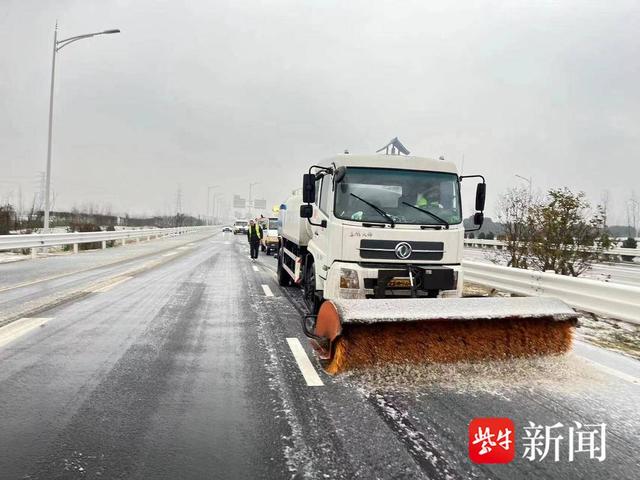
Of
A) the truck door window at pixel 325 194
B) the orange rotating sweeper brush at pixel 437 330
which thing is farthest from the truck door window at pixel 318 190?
the orange rotating sweeper brush at pixel 437 330

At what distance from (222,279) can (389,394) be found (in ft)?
29.1

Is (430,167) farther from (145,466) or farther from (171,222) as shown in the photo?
(171,222)

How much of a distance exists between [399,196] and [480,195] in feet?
4.15

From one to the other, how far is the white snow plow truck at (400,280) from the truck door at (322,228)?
0.02 meters

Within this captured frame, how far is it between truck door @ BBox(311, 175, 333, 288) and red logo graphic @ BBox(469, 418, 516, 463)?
3.17 m

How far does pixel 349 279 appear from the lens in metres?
5.64

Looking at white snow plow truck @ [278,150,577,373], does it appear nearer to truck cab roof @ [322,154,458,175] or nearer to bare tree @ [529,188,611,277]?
truck cab roof @ [322,154,458,175]

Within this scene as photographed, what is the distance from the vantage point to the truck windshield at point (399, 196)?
6.09m

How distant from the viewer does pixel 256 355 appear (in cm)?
492

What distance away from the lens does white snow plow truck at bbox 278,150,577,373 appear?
418 centimetres

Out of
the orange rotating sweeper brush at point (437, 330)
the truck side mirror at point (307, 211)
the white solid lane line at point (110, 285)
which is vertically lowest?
the white solid lane line at point (110, 285)

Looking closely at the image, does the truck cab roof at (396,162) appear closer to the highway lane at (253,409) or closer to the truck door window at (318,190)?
the truck door window at (318,190)

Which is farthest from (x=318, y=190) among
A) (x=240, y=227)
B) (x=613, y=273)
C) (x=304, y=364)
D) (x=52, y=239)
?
(x=240, y=227)

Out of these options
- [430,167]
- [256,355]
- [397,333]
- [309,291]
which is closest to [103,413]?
[256,355]
